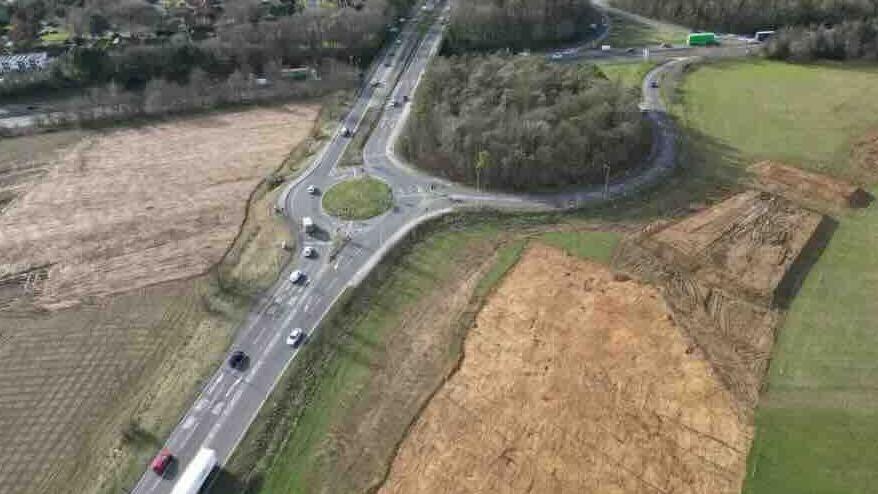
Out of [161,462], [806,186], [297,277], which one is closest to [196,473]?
[161,462]

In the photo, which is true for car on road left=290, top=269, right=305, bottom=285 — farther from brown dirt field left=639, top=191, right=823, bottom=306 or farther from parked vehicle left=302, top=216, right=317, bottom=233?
brown dirt field left=639, top=191, right=823, bottom=306

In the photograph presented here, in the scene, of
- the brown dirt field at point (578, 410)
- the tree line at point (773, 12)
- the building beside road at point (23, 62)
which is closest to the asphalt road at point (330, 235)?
the brown dirt field at point (578, 410)

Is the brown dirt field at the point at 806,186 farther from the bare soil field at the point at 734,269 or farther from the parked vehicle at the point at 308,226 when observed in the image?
the parked vehicle at the point at 308,226

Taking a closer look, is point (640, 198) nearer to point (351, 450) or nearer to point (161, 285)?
point (351, 450)

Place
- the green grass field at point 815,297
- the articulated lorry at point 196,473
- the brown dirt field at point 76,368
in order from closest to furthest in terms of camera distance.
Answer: the articulated lorry at point 196,473, the green grass field at point 815,297, the brown dirt field at point 76,368

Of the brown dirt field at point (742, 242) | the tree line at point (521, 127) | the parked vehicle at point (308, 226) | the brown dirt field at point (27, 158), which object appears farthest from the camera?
the brown dirt field at point (27, 158)

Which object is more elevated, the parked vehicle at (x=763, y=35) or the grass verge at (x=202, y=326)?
the parked vehicle at (x=763, y=35)

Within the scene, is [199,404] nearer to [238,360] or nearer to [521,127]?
[238,360]
